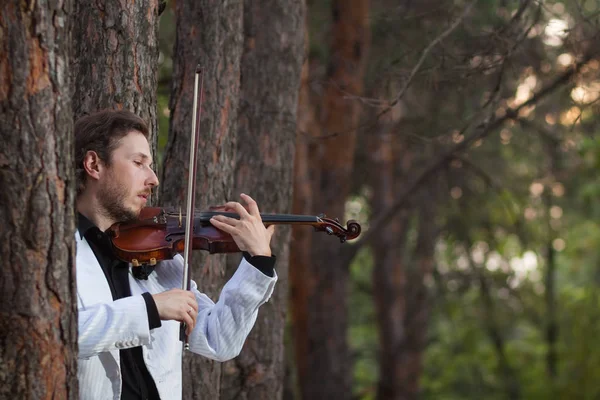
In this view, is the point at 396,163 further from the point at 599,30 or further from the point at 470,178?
the point at 599,30

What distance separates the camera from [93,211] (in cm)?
305

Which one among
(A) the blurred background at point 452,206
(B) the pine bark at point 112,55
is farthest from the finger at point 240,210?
(A) the blurred background at point 452,206

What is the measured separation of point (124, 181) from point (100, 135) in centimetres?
16

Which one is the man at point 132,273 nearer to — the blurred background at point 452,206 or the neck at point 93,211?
the neck at point 93,211

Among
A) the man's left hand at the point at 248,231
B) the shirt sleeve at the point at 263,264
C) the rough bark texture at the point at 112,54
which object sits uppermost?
the rough bark texture at the point at 112,54

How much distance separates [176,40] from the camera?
4.98 meters

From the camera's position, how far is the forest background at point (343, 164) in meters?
2.46

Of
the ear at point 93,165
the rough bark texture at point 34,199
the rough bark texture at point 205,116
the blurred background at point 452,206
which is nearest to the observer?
the rough bark texture at point 34,199

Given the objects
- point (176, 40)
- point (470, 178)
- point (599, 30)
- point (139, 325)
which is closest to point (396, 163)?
point (470, 178)

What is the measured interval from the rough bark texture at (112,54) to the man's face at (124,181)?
775 millimetres

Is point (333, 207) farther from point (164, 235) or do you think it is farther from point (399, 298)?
point (164, 235)

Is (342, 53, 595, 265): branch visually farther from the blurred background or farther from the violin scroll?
the violin scroll

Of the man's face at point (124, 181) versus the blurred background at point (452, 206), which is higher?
the blurred background at point (452, 206)

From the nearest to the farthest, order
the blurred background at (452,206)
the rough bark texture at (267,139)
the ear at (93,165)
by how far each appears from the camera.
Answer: the ear at (93,165) < the rough bark texture at (267,139) < the blurred background at (452,206)
